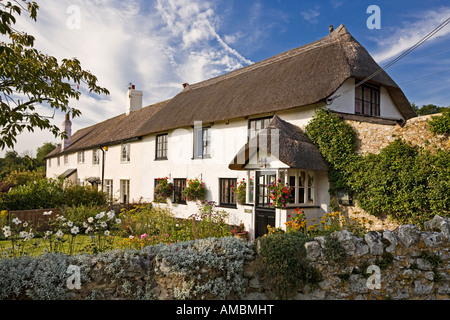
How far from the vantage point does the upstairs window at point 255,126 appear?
422 inches

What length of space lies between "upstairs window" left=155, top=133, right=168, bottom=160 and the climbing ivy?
814 cm

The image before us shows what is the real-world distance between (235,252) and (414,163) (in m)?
5.38

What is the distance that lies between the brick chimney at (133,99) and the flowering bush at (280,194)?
17.7m

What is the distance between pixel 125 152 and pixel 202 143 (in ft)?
24.4

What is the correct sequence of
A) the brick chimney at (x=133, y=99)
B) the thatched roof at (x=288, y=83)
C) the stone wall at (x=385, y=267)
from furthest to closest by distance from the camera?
the brick chimney at (x=133, y=99), the thatched roof at (x=288, y=83), the stone wall at (x=385, y=267)

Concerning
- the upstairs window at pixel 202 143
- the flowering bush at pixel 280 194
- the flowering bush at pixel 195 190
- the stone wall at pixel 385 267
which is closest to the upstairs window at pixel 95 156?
the upstairs window at pixel 202 143

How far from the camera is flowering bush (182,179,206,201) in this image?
1260 cm

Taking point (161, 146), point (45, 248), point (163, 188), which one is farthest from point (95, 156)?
point (45, 248)

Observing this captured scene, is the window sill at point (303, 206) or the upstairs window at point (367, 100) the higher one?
the upstairs window at point (367, 100)

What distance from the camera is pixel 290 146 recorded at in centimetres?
834

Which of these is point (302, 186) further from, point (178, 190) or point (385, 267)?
point (178, 190)

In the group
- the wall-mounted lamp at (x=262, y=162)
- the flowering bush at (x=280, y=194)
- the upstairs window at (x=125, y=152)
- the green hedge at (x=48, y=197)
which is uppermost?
the upstairs window at (x=125, y=152)

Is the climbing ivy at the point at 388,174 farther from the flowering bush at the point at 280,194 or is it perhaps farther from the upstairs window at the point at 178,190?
the upstairs window at the point at 178,190
